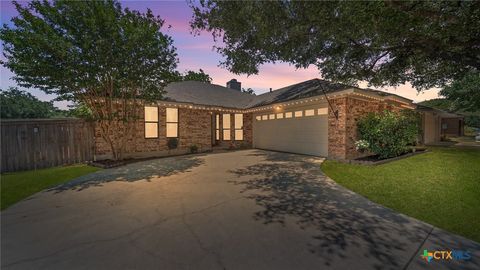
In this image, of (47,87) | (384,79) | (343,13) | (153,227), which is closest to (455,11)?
(343,13)

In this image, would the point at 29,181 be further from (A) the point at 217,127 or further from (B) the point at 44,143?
(A) the point at 217,127

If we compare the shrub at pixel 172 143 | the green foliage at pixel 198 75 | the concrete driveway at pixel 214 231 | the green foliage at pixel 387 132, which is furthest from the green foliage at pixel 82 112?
the green foliage at pixel 198 75

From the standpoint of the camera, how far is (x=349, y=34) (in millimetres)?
5375

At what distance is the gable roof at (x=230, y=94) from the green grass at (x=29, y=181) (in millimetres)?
6168

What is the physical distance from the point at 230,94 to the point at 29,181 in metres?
14.2

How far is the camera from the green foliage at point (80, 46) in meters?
6.65

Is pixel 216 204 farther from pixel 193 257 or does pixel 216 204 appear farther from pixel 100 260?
pixel 100 260

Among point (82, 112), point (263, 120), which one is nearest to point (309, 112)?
point (263, 120)

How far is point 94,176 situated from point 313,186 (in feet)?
24.8

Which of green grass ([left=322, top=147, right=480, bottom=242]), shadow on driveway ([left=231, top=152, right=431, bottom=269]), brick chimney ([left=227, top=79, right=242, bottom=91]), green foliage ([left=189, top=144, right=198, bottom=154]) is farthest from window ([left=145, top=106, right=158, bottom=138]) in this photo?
brick chimney ([left=227, top=79, right=242, bottom=91])

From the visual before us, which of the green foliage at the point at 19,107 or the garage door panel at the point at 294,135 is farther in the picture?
the green foliage at the point at 19,107

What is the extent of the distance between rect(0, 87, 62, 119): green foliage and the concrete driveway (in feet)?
74.6

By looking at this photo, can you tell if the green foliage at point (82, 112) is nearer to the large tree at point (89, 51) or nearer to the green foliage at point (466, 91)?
the large tree at point (89, 51)

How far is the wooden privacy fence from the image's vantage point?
752 centimetres
